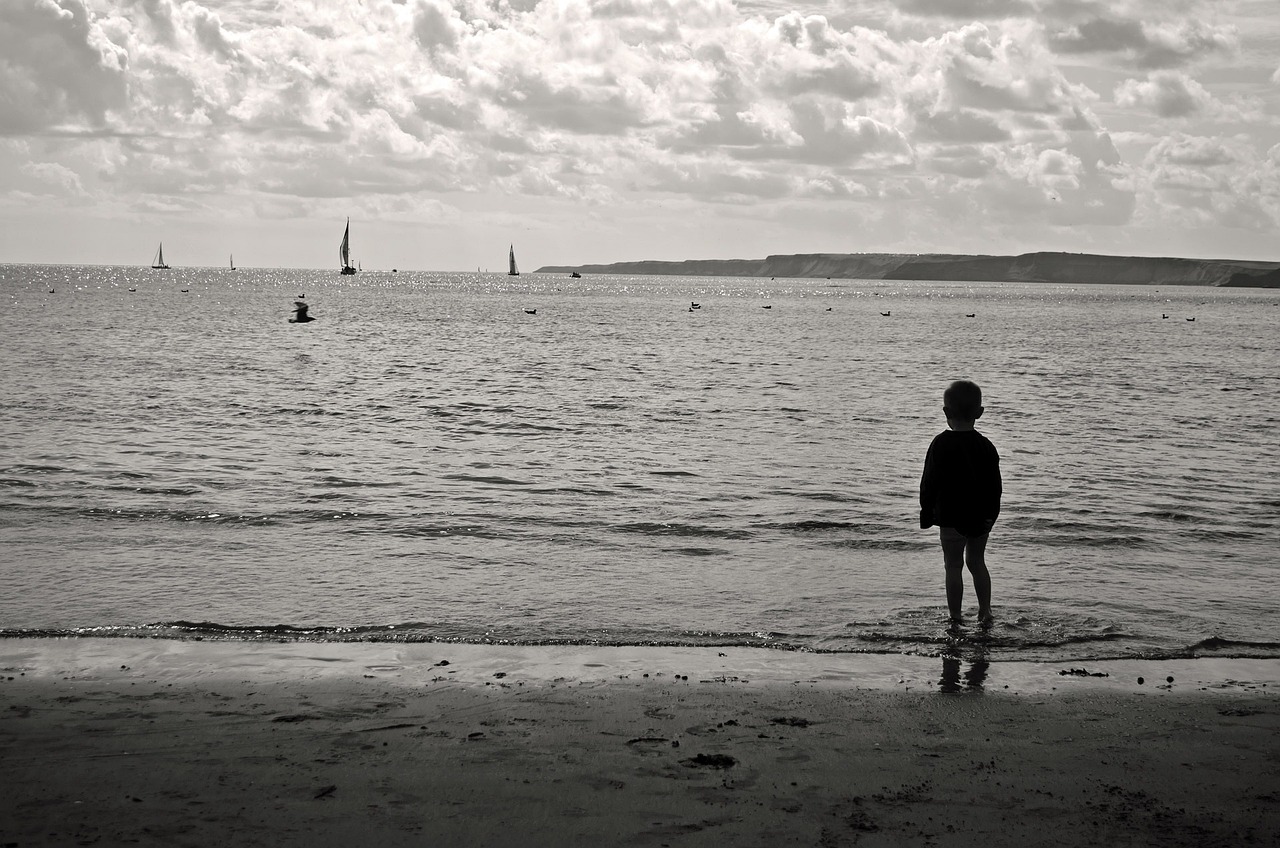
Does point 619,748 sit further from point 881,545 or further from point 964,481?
point 881,545

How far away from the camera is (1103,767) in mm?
5727

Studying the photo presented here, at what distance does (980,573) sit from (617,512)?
6434 mm

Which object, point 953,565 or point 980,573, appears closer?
point 953,565

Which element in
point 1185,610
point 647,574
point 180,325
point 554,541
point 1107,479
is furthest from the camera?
point 180,325

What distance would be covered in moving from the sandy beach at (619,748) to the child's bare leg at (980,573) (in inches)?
40.5

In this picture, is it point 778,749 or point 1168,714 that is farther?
point 1168,714

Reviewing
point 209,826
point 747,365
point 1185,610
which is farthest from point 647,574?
point 747,365

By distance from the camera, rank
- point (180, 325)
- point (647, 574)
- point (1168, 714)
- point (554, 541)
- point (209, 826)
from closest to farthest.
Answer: point (209, 826), point (1168, 714), point (647, 574), point (554, 541), point (180, 325)

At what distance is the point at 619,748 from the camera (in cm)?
589

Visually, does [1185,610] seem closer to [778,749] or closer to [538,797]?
[778,749]

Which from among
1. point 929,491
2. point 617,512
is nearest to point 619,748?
point 929,491

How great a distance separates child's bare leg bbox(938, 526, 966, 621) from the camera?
8516 millimetres

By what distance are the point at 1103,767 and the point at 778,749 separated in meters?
1.68

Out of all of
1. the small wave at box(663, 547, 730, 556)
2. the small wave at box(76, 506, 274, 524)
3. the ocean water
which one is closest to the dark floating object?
the ocean water
